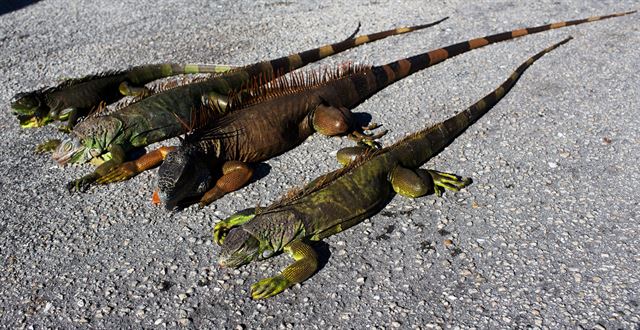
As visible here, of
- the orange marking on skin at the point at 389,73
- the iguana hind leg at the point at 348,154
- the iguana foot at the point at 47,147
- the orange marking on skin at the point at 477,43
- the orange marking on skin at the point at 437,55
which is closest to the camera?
the iguana hind leg at the point at 348,154

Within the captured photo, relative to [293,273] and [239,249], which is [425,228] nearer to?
[293,273]

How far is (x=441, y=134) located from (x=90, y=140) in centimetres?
261

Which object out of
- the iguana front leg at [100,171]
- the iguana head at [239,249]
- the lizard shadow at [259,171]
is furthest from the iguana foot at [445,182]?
the iguana front leg at [100,171]

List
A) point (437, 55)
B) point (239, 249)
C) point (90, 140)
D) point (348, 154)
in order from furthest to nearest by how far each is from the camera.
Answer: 1. point (437, 55)
2. point (90, 140)
3. point (348, 154)
4. point (239, 249)

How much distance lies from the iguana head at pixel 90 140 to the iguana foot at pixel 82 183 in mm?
280

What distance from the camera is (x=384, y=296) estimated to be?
3064 mm

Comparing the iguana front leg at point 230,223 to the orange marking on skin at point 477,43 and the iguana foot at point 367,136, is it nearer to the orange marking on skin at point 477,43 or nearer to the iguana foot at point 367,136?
the iguana foot at point 367,136

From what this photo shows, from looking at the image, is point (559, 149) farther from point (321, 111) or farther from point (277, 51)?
point (277, 51)

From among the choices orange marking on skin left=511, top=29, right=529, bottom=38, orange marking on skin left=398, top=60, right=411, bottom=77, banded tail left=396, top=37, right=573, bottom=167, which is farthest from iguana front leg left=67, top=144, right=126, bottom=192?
orange marking on skin left=511, top=29, right=529, bottom=38

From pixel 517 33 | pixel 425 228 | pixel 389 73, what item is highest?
pixel 517 33

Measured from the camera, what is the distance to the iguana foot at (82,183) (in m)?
4.17

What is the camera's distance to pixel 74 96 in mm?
5160

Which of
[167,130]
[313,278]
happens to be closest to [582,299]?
[313,278]

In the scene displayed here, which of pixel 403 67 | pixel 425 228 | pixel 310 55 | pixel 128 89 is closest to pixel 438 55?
pixel 403 67
